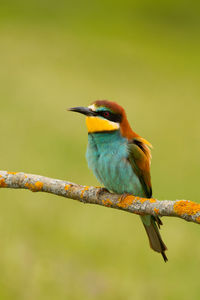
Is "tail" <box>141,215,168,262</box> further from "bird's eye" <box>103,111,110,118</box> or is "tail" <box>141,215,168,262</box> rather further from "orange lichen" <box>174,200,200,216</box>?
"orange lichen" <box>174,200,200,216</box>

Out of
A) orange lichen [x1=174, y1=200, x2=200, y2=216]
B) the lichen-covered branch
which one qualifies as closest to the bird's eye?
the lichen-covered branch

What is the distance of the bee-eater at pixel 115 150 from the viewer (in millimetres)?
2125

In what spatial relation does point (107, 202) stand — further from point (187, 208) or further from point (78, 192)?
point (187, 208)

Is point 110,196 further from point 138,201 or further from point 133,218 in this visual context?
point 133,218

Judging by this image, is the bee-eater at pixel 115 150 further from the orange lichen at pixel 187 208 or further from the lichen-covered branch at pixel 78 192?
the orange lichen at pixel 187 208

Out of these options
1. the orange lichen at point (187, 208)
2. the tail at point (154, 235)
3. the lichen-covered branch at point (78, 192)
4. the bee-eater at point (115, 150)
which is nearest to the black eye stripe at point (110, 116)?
the bee-eater at point (115, 150)

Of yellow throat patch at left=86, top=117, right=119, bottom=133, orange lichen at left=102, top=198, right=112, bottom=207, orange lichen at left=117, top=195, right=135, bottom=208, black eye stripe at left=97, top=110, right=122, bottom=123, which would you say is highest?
Answer: black eye stripe at left=97, top=110, right=122, bottom=123

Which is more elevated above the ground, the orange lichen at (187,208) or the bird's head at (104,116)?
the bird's head at (104,116)

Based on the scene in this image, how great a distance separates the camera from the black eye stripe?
211 cm

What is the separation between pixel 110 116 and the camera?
2.13m

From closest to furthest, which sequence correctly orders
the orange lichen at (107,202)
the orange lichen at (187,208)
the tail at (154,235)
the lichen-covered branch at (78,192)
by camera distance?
the orange lichen at (187,208) < the lichen-covered branch at (78,192) < the orange lichen at (107,202) < the tail at (154,235)

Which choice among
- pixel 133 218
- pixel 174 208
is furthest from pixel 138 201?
pixel 133 218

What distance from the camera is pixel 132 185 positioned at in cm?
221

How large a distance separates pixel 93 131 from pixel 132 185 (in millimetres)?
310
